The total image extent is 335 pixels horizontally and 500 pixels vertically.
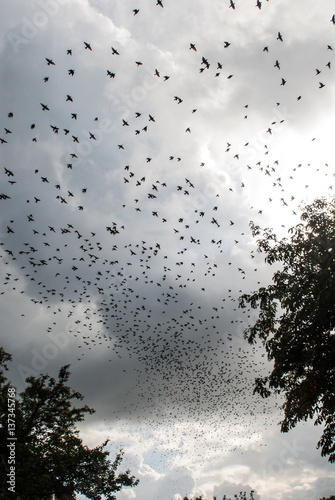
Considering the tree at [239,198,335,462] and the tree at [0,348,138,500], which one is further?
the tree at [0,348,138,500]

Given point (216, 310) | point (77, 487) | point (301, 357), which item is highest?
point (216, 310)

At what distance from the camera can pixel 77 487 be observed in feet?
59.6

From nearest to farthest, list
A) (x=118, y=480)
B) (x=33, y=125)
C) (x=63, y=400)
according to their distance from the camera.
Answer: (x=33, y=125) < (x=63, y=400) < (x=118, y=480)

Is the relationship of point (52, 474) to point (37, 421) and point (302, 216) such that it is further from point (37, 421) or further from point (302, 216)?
point (302, 216)

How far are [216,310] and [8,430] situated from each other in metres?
16.8

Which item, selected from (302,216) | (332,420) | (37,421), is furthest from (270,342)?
(37,421)

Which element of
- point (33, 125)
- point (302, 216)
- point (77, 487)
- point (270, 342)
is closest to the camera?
point (270, 342)

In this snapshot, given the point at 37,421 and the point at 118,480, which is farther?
the point at 118,480

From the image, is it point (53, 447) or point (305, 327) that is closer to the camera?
point (305, 327)

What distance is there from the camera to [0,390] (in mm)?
19125

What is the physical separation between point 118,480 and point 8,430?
33.6 ft

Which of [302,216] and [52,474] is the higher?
[302,216]

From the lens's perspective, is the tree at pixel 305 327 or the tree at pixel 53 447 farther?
the tree at pixel 53 447

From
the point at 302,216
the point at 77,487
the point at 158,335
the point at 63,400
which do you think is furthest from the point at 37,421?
the point at 302,216
